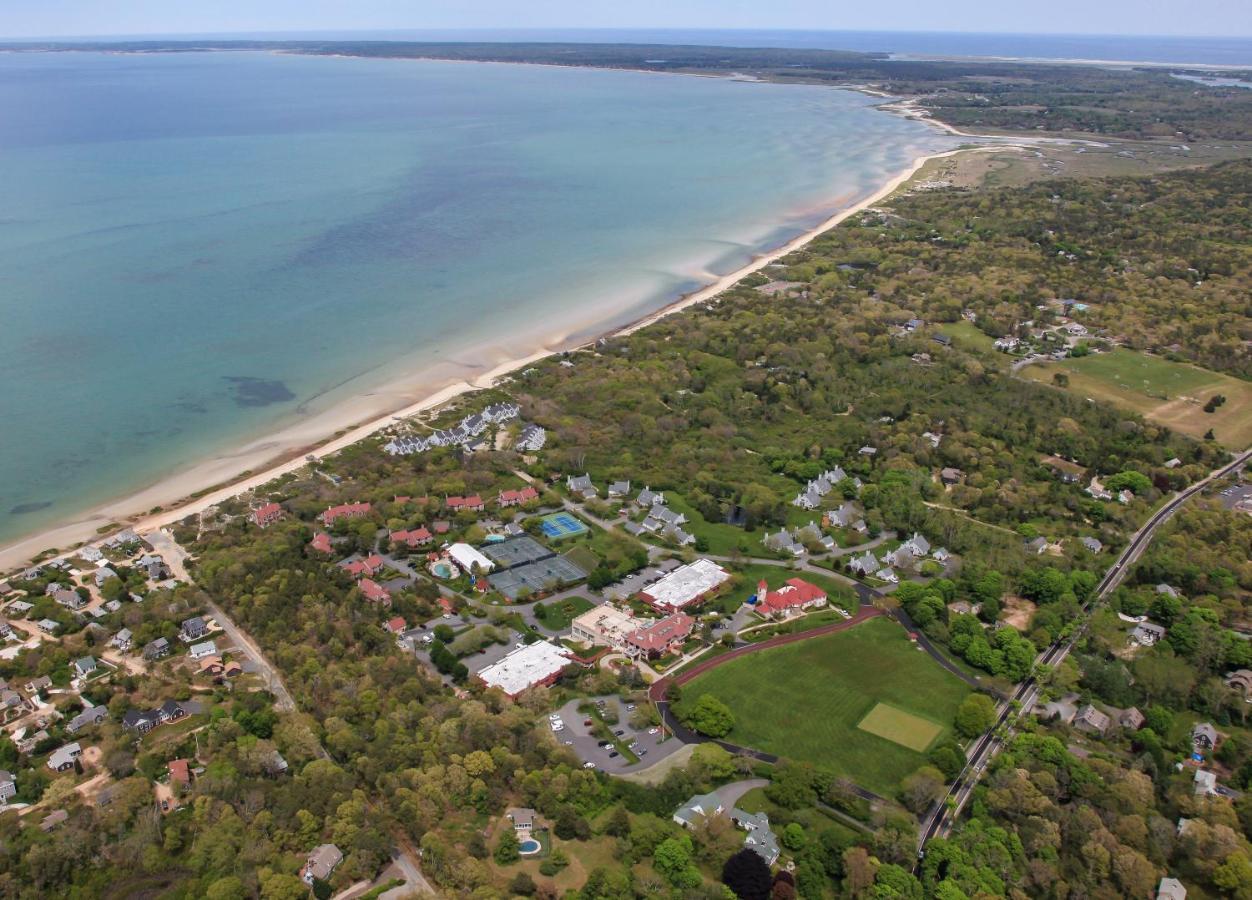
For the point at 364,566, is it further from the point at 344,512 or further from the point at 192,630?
the point at 192,630

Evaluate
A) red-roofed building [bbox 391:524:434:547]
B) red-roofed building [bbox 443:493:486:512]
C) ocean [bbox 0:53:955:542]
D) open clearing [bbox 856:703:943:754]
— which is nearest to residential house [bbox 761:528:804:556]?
open clearing [bbox 856:703:943:754]

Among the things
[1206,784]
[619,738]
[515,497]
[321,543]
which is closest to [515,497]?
[515,497]

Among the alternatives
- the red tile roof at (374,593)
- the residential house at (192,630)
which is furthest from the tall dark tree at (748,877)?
the residential house at (192,630)

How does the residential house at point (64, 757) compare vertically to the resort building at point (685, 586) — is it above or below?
below

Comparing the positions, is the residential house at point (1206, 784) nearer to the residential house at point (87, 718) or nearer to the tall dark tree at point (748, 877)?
the tall dark tree at point (748, 877)

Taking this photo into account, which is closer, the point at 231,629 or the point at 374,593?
the point at 231,629
